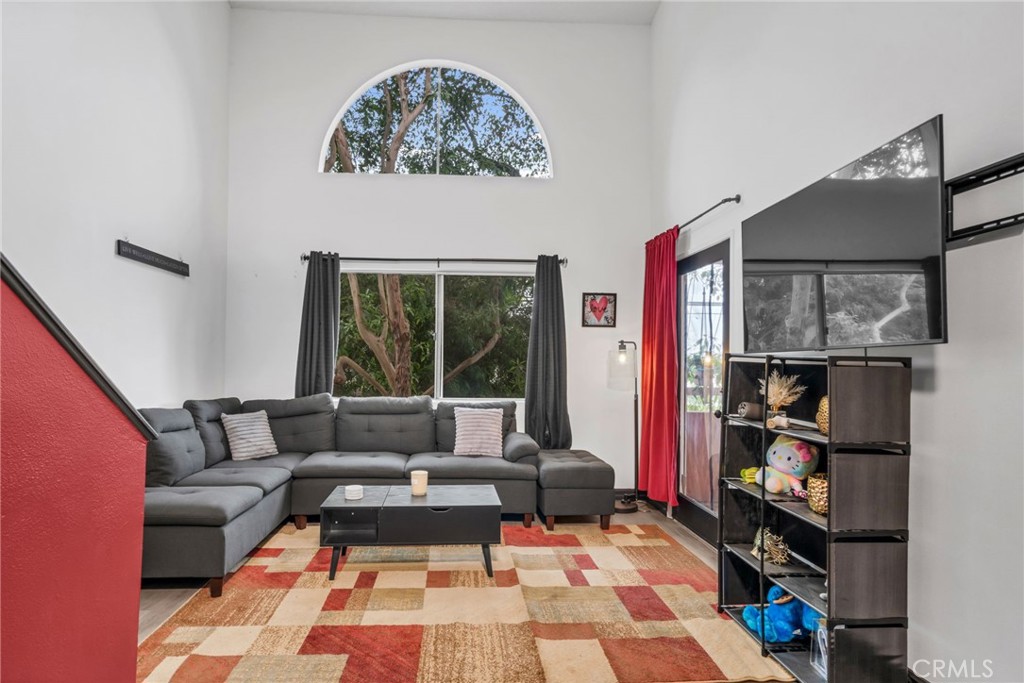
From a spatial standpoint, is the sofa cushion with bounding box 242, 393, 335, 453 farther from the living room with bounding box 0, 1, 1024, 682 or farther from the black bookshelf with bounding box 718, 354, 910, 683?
the black bookshelf with bounding box 718, 354, 910, 683

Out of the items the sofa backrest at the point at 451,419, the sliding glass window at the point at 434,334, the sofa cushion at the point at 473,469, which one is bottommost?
the sofa cushion at the point at 473,469

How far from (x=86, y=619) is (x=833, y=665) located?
2.24 meters

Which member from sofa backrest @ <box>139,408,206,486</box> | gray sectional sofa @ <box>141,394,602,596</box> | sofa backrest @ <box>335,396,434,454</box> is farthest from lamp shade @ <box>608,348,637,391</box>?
sofa backrest @ <box>139,408,206,486</box>

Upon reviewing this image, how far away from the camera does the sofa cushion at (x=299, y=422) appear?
4766 millimetres

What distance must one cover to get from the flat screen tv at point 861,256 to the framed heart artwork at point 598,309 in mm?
2479

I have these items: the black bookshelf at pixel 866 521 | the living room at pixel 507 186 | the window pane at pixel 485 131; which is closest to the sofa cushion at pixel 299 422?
the living room at pixel 507 186

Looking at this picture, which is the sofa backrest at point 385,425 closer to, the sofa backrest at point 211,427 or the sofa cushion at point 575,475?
the sofa backrest at point 211,427

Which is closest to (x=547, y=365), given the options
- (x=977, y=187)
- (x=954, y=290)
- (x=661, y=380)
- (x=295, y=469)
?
(x=661, y=380)

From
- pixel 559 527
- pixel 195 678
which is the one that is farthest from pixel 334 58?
pixel 195 678

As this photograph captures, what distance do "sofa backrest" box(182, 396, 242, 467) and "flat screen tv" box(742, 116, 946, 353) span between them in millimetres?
3514

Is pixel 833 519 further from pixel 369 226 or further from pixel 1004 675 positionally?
pixel 369 226

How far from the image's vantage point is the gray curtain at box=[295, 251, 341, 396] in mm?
5074

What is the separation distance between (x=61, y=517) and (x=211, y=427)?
312 centimetres

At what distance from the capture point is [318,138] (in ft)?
17.4
